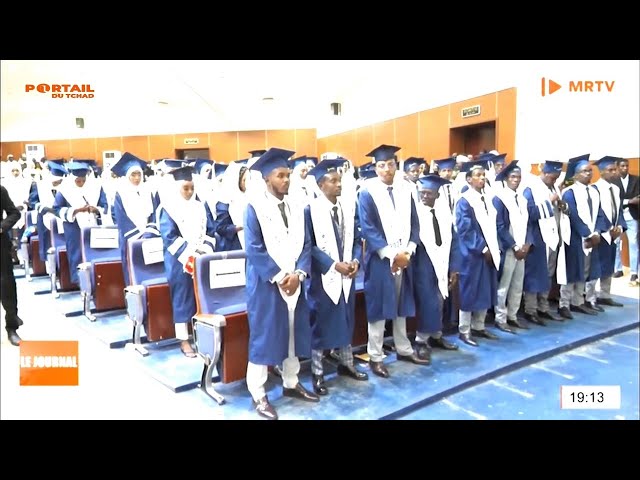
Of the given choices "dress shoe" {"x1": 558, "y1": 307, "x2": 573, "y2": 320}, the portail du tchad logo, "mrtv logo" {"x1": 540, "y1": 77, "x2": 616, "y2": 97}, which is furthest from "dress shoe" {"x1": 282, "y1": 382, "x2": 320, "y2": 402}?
"dress shoe" {"x1": 558, "y1": 307, "x2": 573, "y2": 320}

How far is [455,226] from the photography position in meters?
3.76

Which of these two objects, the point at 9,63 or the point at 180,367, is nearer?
the point at 9,63

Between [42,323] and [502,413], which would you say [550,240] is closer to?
[502,413]

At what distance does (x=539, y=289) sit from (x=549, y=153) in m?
1.81

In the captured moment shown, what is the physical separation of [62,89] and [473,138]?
20.4ft

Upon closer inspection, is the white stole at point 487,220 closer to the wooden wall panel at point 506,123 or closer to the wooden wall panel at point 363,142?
the wooden wall panel at point 506,123

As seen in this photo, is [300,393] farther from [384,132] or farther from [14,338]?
[384,132]

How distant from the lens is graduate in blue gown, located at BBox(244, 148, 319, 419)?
2434mm

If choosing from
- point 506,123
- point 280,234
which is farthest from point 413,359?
point 506,123

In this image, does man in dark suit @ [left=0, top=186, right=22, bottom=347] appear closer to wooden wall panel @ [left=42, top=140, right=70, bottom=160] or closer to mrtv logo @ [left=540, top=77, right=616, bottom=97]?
mrtv logo @ [left=540, top=77, right=616, bottom=97]

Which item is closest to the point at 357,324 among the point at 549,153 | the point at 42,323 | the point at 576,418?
the point at 576,418

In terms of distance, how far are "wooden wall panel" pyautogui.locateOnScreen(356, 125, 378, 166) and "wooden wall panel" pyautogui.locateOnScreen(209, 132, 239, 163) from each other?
2967 mm

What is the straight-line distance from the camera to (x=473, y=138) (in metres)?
7.43

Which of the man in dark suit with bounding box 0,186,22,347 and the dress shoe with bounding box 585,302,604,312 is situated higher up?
the man in dark suit with bounding box 0,186,22,347
